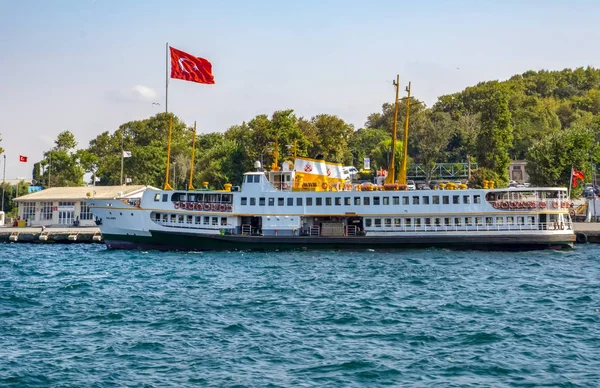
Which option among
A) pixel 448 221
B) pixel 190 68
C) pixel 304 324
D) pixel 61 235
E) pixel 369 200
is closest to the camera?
pixel 304 324

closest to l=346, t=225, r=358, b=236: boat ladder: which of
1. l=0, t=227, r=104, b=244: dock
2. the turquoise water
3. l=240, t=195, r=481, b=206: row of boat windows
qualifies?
l=240, t=195, r=481, b=206: row of boat windows

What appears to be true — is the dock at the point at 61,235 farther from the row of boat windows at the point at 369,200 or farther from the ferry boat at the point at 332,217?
the row of boat windows at the point at 369,200

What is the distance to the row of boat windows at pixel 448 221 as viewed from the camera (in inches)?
1996

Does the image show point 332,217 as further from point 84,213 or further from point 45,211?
point 45,211

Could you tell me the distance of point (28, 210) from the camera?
80438 mm

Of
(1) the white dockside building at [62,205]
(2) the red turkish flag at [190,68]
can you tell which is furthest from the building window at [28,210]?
(2) the red turkish flag at [190,68]

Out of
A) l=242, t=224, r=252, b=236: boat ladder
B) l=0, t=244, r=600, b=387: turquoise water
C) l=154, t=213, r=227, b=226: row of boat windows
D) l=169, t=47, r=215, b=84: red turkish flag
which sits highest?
l=169, t=47, r=215, b=84: red turkish flag

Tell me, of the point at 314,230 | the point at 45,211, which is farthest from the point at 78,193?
the point at 314,230

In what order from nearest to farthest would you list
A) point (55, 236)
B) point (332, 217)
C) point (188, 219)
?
point (332, 217)
point (188, 219)
point (55, 236)

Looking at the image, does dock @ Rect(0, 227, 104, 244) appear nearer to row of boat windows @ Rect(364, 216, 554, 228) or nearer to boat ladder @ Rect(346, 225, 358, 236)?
boat ladder @ Rect(346, 225, 358, 236)

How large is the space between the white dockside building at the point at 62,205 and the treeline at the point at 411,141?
15.7 metres

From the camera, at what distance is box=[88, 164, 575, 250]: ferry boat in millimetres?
50469

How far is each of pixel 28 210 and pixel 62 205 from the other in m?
5.38

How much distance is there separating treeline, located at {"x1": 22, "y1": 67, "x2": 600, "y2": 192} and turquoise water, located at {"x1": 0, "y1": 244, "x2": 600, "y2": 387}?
32076 mm
